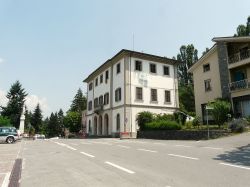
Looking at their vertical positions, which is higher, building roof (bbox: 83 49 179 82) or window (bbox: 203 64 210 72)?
building roof (bbox: 83 49 179 82)

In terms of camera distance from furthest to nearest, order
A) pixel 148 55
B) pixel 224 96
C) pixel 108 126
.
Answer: pixel 108 126
pixel 148 55
pixel 224 96

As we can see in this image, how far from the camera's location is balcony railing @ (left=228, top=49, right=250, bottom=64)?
2869cm

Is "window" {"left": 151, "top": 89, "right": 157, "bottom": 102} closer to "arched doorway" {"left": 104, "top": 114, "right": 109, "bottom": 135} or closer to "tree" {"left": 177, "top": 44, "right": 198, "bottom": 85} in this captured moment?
"arched doorway" {"left": 104, "top": 114, "right": 109, "bottom": 135}

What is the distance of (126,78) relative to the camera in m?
37.2

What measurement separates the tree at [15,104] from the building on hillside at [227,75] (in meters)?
52.5

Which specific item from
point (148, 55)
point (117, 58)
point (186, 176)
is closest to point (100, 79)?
point (117, 58)

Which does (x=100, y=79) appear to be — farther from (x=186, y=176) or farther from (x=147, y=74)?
(x=186, y=176)

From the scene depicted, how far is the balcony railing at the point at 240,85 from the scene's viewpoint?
90.4 feet

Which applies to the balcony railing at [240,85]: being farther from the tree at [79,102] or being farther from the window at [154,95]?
the tree at [79,102]

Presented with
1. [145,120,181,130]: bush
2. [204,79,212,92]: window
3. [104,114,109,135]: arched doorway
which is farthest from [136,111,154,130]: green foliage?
[104,114,109,135]: arched doorway

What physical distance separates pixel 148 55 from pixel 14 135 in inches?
866

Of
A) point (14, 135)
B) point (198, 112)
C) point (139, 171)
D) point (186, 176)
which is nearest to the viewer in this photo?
point (186, 176)

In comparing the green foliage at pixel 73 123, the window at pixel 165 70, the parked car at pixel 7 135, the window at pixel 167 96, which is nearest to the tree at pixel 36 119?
the green foliage at pixel 73 123

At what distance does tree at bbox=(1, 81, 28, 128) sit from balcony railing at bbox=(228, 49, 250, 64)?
56821 millimetres
